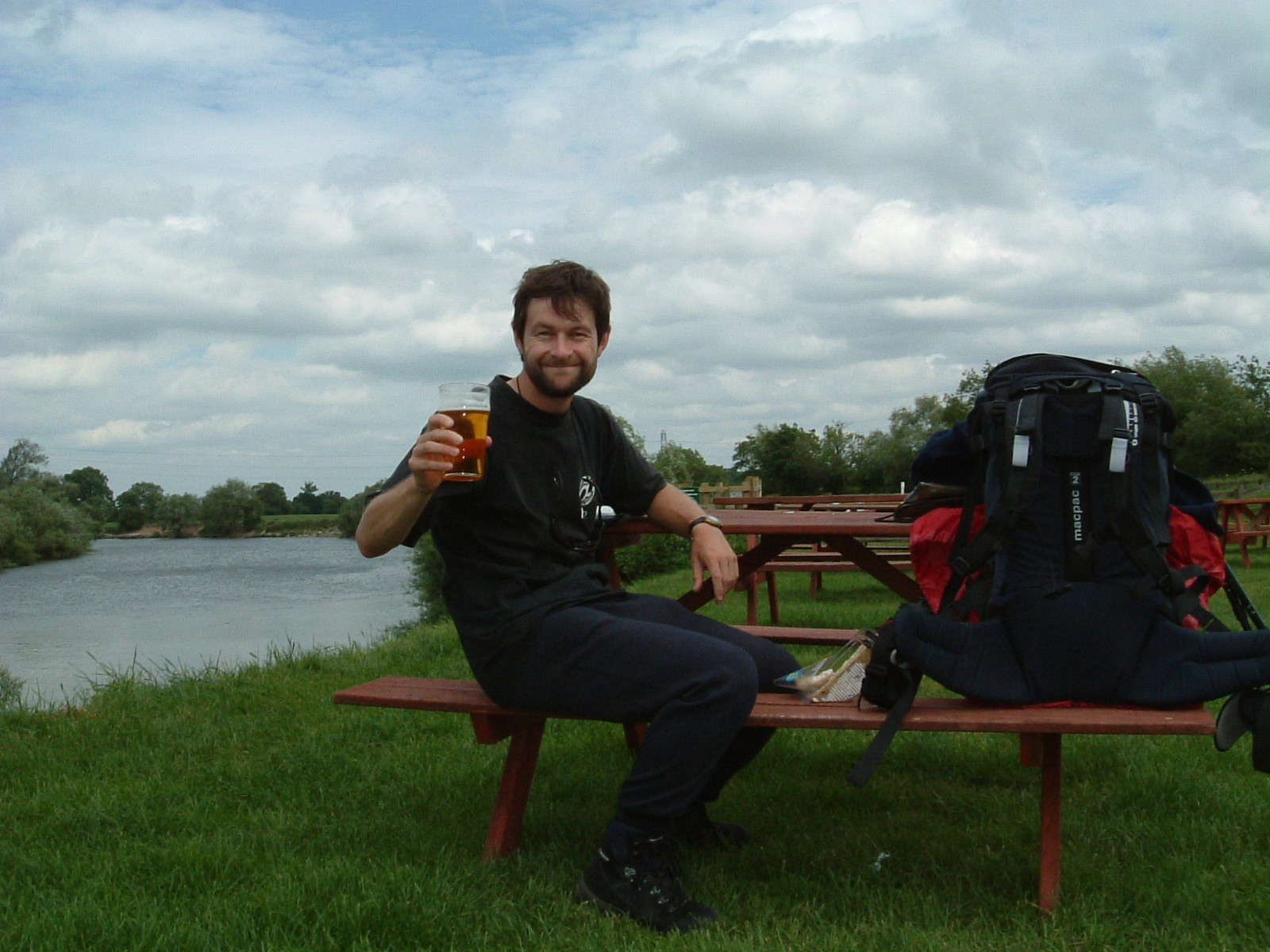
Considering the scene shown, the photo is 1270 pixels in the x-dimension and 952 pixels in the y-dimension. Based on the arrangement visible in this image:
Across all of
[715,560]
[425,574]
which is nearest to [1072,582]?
[715,560]

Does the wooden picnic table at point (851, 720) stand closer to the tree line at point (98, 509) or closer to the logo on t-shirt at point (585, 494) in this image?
the logo on t-shirt at point (585, 494)

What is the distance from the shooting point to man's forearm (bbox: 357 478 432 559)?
2.71m

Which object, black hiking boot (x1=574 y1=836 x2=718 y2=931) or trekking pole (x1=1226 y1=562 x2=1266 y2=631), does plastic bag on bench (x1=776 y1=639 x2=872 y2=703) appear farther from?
trekking pole (x1=1226 y1=562 x2=1266 y2=631)

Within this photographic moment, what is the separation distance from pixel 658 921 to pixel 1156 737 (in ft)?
8.35

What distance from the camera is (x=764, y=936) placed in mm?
2561

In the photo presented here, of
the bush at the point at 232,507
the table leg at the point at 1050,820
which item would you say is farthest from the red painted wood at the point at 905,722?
the bush at the point at 232,507

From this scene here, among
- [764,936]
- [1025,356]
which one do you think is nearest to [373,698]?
[764,936]

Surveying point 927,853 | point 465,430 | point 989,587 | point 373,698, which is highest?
point 465,430

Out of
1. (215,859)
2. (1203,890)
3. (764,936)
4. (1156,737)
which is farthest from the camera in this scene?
(1156,737)

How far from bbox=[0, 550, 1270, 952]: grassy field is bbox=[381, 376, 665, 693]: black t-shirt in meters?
0.63

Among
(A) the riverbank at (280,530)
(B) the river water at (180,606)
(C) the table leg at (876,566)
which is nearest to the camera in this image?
(C) the table leg at (876,566)

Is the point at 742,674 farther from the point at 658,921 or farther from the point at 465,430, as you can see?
the point at 465,430

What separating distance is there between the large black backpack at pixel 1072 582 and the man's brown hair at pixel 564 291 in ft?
3.42

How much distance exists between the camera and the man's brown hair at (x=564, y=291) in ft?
9.98
